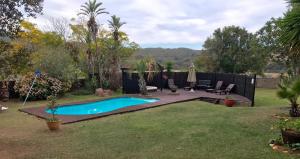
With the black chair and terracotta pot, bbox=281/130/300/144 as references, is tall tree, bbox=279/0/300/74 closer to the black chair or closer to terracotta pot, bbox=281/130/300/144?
terracotta pot, bbox=281/130/300/144

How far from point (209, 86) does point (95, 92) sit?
25.5 ft

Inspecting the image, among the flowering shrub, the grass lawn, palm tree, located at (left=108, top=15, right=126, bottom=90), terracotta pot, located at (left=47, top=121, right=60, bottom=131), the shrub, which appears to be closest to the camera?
the grass lawn

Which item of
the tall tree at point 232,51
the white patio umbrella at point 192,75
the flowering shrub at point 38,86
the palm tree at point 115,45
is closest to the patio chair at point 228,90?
the white patio umbrella at point 192,75

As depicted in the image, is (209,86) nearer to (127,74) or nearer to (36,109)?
(127,74)

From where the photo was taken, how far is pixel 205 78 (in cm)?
2162

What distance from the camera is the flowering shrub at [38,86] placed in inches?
635

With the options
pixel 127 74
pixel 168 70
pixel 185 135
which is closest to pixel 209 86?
pixel 168 70

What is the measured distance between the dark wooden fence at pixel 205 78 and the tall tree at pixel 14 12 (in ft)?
38.3

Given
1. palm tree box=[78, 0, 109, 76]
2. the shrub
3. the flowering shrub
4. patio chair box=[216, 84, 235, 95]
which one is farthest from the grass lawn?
palm tree box=[78, 0, 109, 76]

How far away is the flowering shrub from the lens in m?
16.1

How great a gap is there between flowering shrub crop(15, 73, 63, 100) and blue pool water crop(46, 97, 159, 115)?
107 inches

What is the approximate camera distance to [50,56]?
1745 centimetres

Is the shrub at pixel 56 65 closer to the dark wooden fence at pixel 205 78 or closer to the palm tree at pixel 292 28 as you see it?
the dark wooden fence at pixel 205 78

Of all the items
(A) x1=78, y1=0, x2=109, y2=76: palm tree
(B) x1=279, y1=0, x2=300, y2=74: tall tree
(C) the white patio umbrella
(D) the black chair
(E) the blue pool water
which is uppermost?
(A) x1=78, y1=0, x2=109, y2=76: palm tree
